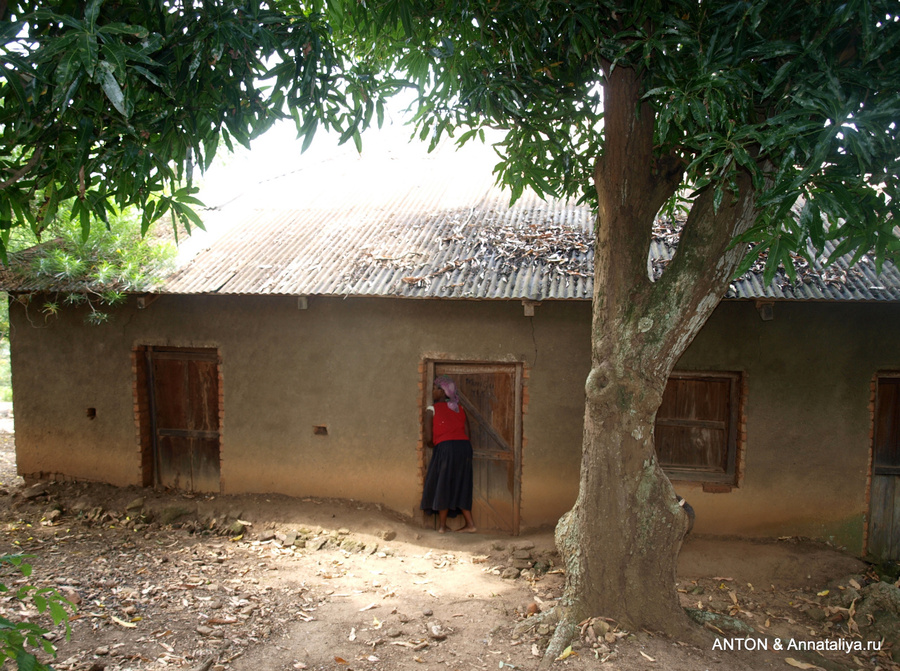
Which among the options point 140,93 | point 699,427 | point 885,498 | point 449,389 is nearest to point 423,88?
point 140,93

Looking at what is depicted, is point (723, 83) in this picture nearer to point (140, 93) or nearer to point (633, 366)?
point (633, 366)

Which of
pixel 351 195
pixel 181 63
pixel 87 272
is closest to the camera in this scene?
pixel 181 63

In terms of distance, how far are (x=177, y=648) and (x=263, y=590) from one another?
111 cm

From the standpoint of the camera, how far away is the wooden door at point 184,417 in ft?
24.0

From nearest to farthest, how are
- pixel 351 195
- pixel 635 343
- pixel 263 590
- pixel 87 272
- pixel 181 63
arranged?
pixel 181 63 < pixel 635 343 < pixel 263 590 < pixel 87 272 < pixel 351 195

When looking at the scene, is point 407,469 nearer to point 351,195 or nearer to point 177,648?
point 177,648

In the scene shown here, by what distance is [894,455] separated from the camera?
20.5ft

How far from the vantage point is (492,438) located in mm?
6758

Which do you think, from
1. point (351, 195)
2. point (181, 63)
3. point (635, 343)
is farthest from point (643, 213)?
point (351, 195)

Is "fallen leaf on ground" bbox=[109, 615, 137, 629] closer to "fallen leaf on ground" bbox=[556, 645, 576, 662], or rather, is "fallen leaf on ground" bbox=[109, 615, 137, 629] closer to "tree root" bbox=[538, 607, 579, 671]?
"tree root" bbox=[538, 607, 579, 671]

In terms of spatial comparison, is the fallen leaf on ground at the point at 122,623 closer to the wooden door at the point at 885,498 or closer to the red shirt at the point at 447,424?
the red shirt at the point at 447,424

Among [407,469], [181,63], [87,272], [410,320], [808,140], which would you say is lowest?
[407,469]

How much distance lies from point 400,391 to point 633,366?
10.9ft

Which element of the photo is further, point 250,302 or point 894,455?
point 250,302
